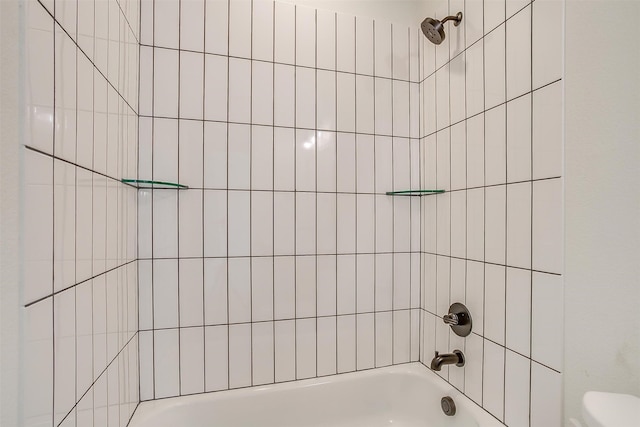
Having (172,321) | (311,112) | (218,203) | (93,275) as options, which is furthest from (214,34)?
(172,321)

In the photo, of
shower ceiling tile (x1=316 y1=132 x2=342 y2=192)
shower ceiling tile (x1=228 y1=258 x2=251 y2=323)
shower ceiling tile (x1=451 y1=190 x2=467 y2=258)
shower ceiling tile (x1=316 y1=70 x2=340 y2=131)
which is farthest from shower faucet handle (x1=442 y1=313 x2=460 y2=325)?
shower ceiling tile (x1=316 y1=70 x2=340 y2=131)

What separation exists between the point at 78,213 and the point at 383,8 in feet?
5.11

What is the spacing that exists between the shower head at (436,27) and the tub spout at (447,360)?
1.32 metres

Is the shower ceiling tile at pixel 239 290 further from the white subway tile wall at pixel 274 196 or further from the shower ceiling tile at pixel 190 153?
the shower ceiling tile at pixel 190 153

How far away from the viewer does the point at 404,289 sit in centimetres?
148

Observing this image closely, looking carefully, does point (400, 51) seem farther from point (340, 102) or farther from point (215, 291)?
point (215, 291)

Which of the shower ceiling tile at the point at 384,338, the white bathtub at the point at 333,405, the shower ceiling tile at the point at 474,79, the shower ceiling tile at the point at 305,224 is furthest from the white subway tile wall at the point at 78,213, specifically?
the shower ceiling tile at the point at 474,79

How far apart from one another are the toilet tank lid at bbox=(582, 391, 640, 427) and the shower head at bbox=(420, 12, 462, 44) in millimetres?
1328

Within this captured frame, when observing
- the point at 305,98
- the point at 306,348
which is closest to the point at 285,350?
the point at 306,348

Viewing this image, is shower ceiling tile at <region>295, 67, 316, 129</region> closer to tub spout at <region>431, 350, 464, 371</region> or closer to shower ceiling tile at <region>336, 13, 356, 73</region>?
shower ceiling tile at <region>336, 13, 356, 73</region>

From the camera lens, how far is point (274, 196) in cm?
130

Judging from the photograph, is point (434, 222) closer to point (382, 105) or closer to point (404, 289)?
point (404, 289)

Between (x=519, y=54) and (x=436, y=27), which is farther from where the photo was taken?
(x=436, y=27)

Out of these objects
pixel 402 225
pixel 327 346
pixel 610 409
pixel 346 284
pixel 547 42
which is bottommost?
pixel 327 346
